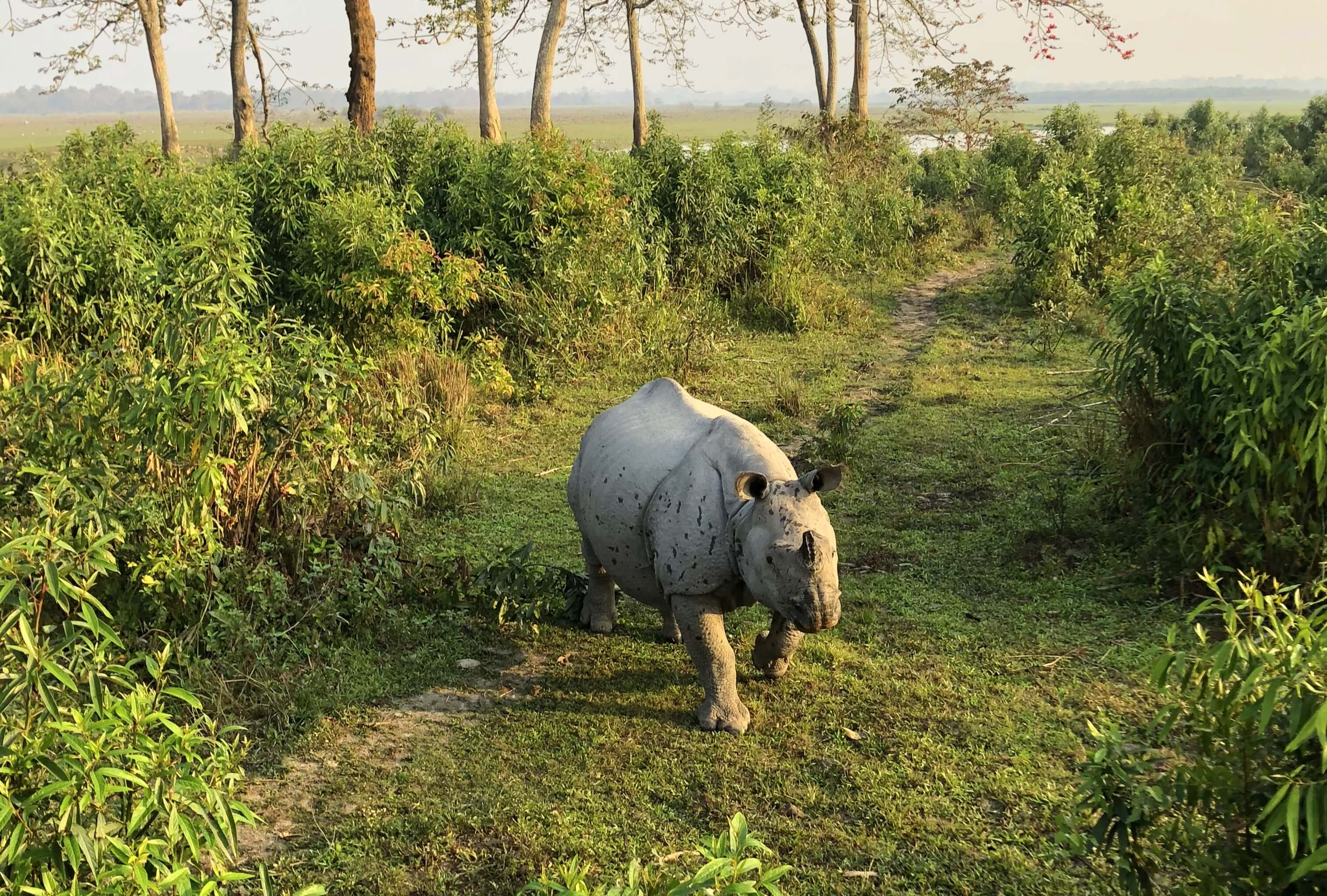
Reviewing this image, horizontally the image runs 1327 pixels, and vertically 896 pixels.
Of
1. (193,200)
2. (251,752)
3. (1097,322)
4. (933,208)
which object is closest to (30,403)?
(251,752)

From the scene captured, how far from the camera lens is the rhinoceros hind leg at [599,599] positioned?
5871 millimetres

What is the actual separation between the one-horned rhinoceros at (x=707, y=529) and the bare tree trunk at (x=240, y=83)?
15511 mm

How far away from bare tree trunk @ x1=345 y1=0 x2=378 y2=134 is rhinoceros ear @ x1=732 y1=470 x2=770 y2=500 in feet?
37.6

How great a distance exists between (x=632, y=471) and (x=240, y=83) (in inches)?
669

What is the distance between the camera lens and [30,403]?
16.7ft

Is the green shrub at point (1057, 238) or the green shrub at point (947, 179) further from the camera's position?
the green shrub at point (947, 179)

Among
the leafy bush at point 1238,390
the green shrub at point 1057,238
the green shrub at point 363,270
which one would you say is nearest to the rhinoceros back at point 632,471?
the leafy bush at point 1238,390

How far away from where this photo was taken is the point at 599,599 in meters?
5.91

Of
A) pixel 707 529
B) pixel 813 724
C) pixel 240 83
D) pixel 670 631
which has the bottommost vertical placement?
pixel 813 724

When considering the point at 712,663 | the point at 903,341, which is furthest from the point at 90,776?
the point at 903,341

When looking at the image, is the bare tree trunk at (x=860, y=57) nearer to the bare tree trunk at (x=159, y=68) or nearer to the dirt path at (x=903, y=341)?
the dirt path at (x=903, y=341)

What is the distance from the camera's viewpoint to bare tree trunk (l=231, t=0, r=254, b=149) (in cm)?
1858

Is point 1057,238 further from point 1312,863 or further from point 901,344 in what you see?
point 1312,863

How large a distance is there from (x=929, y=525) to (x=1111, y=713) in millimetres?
2454
